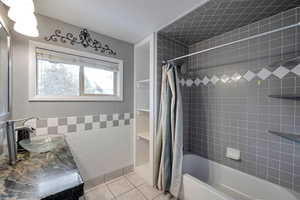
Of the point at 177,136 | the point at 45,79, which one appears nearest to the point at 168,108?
the point at 177,136

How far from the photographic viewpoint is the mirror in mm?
1001

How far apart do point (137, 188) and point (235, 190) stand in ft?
4.16

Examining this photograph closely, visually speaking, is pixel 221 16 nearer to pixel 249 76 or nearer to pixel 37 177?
pixel 249 76

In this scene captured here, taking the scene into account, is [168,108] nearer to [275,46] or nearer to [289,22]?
[275,46]

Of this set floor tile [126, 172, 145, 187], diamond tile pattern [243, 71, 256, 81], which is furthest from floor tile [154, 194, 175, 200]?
diamond tile pattern [243, 71, 256, 81]

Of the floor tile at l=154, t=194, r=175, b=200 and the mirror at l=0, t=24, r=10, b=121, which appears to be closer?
the mirror at l=0, t=24, r=10, b=121

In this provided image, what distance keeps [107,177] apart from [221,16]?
256cm

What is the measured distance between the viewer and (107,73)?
1.91m

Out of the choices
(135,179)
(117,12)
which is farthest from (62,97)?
(135,179)

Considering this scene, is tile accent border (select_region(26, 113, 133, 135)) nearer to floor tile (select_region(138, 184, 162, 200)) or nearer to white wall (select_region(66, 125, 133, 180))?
white wall (select_region(66, 125, 133, 180))

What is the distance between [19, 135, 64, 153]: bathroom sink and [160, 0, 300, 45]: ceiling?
182 centimetres

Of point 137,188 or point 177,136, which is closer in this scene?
point 177,136

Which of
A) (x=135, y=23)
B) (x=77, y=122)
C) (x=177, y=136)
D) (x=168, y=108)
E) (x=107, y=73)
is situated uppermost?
(x=135, y=23)

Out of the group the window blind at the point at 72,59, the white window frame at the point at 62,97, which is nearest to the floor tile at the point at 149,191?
the white window frame at the point at 62,97
